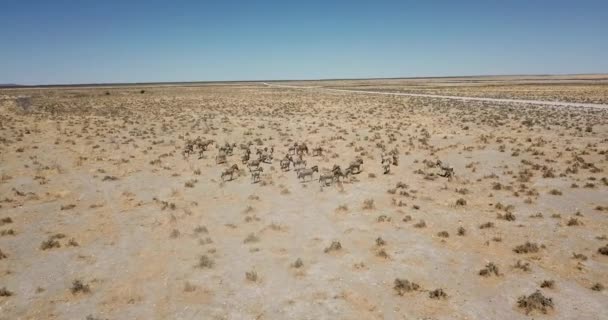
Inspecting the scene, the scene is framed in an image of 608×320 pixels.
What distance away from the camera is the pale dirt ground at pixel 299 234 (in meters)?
9.80

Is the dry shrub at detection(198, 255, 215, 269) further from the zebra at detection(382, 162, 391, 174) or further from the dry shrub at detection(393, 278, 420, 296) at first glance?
the zebra at detection(382, 162, 391, 174)

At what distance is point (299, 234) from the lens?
1402cm

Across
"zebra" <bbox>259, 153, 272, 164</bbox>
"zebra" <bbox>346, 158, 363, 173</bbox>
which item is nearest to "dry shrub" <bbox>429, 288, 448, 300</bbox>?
"zebra" <bbox>346, 158, 363, 173</bbox>

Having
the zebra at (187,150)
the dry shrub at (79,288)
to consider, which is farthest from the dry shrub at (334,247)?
the zebra at (187,150)

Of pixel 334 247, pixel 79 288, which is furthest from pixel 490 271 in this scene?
pixel 79 288

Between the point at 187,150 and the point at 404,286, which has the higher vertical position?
the point at 187,150

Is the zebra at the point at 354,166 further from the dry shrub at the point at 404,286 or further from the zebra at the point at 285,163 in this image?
the dry shrub at the point at 404,286

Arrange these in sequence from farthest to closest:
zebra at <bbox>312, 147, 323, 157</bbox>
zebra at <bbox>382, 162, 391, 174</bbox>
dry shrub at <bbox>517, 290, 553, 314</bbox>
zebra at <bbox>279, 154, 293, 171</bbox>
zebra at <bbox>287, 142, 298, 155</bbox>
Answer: zebra at <bbox>312, 147, 323, 157</bbox>
zebra at <bbox>287, 142, 298, 155</bbox>
zebra at <bbox>279, 154, 293, 171</bbox>
zebra at <bbox>382, 162, 391, 174</bbox>
dry shrub at <bbox>517, 290, 553, 314</bbox>

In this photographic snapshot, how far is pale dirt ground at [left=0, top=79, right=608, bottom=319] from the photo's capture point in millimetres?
9805

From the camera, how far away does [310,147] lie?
100 feet

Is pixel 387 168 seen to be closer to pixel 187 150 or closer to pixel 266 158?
pixel 266 158

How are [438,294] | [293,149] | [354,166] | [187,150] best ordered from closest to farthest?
[438,294]
[354,166]
[187,150]
[293,149]

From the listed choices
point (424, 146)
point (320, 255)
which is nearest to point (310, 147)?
point (424, 146)

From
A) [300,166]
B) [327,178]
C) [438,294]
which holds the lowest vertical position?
[438,294]
